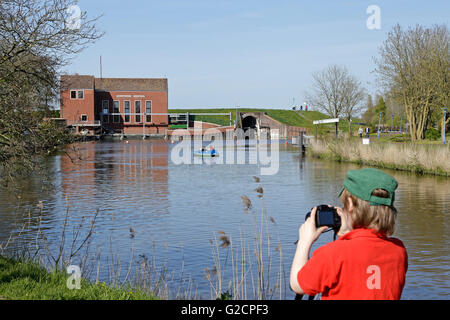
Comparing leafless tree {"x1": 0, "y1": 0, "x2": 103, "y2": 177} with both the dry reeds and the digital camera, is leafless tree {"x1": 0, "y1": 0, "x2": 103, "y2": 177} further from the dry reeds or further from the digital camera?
the digital camera

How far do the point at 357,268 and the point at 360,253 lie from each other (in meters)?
0.08

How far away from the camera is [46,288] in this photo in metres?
7.05

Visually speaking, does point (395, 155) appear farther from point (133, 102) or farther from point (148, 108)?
point (133, 102)

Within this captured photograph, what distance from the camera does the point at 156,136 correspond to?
308ft

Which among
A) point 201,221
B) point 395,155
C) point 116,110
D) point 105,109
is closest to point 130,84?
point 116,110

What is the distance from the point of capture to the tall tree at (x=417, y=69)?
134ft

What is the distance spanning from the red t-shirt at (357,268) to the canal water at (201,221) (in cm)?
319

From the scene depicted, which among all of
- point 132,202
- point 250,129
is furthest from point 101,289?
point 250,129

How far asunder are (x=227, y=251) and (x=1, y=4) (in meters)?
6.30

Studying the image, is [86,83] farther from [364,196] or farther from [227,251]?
[364,196]

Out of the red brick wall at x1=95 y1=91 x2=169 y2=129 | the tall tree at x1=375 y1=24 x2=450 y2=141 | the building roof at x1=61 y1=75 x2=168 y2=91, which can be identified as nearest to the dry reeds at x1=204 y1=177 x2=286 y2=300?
the tall tree at x1=375 y1=24 x2=450 y2=141

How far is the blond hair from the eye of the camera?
10.4ft

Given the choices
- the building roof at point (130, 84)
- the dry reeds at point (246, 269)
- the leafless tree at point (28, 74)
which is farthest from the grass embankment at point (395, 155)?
the building roof at point (130, 84)

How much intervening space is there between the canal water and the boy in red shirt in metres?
3.16
